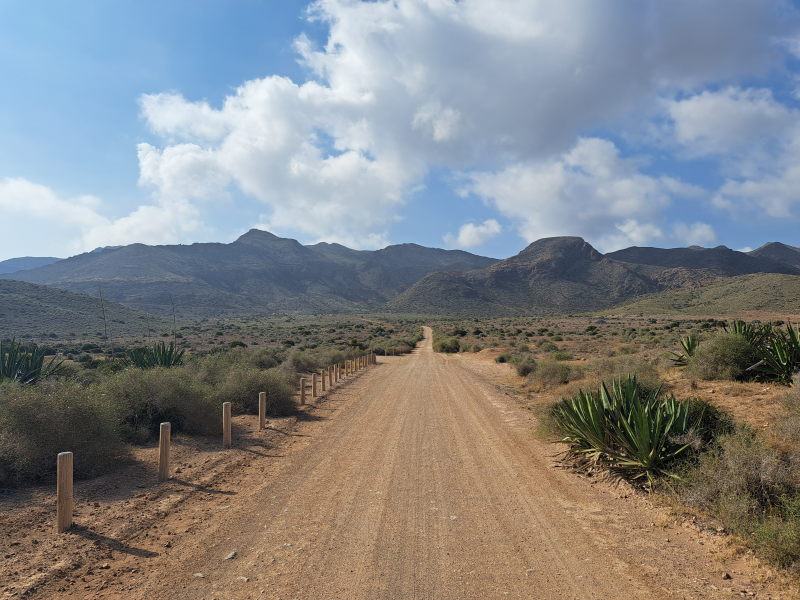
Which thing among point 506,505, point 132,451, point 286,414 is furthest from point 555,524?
point 286,414

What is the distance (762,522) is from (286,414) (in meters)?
12.2

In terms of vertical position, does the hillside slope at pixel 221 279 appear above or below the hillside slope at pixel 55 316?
above

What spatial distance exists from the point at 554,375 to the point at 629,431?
37.8ft

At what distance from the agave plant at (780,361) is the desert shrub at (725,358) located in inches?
11.7

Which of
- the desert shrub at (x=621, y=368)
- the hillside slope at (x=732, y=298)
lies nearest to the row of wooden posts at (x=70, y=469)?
the desert shrub at (x=621, y=368)

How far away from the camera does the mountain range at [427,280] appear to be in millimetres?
118438

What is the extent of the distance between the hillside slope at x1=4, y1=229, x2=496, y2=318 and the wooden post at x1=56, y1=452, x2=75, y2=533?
11057 cm

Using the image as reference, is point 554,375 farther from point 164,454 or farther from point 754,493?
point 164,454

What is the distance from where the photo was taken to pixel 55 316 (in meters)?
64.9

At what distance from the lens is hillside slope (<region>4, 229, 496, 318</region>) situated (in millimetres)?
121562

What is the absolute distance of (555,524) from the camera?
21.1ft

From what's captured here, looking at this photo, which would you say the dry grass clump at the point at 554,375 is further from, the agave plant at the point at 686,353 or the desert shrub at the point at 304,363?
the desert shrub at the point at 304,363

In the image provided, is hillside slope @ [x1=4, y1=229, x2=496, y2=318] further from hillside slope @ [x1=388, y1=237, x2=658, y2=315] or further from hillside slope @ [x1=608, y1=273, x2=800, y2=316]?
hillside slope @ [x1=608, y1=273, x2=800, y2=316]

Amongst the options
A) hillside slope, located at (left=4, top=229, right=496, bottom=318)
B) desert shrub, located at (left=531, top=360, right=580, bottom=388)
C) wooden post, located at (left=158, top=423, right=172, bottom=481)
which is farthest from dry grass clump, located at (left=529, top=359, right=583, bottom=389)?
hillside slope, located at (left=4, top=229, right=496, bottom=318)
